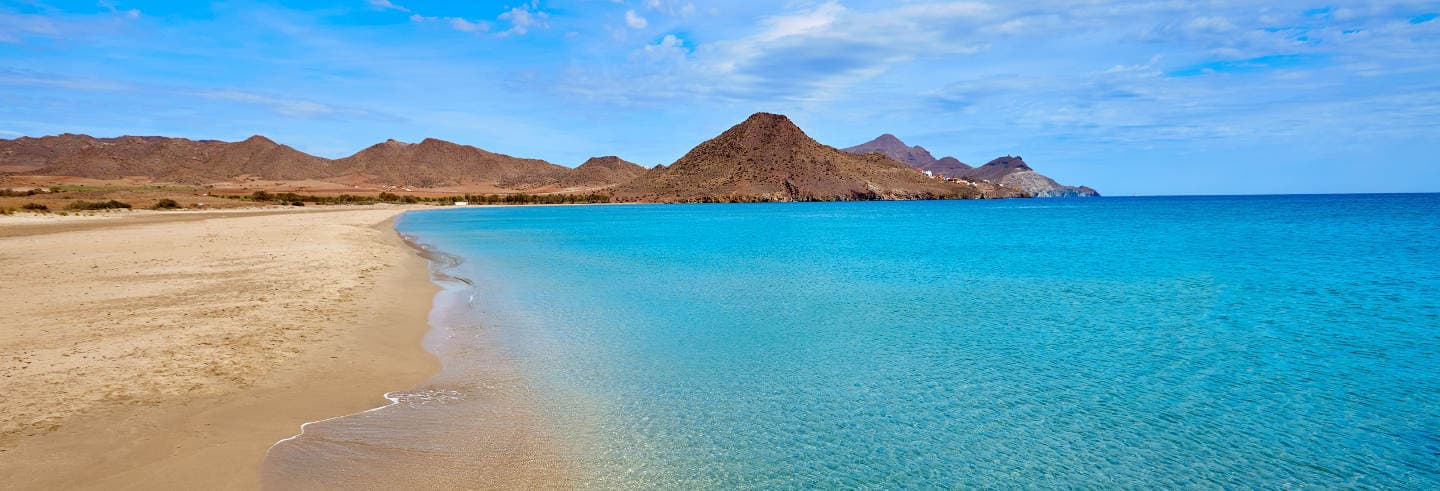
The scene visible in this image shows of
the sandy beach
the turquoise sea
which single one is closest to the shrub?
the sandy beach

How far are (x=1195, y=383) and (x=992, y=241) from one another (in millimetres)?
34906

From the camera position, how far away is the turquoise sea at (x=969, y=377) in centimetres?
680

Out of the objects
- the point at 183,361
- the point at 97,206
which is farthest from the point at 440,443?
the point at 97,206

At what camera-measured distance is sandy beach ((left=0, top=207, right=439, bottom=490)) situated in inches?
248

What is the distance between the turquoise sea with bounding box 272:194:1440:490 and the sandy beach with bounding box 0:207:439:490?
4.55 feet

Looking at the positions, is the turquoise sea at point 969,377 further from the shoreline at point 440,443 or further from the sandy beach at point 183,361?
the sandy beach at point 183,361

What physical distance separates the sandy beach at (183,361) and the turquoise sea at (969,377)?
1388 millimetres

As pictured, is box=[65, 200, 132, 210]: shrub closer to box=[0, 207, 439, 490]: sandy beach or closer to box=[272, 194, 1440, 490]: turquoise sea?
box=[0, 207, 439, 490]: sandy beach

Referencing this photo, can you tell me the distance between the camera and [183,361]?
30.5 feet

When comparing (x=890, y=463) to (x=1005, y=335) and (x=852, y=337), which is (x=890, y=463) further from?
(x=1005, y=335)

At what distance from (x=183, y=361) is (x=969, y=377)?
413 inches

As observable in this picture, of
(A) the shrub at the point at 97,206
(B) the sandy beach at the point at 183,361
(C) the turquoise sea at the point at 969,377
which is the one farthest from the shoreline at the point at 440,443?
(A) the shrub at the point at 97,206

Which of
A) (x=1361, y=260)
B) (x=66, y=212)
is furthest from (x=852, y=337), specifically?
(x=66, y=212)

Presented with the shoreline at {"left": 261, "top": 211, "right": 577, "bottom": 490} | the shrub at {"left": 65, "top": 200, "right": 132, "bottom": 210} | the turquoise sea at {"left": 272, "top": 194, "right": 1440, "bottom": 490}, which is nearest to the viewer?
the shoreline at {"left": 261, "top": 211, "right": 577, "bottom": 490}
